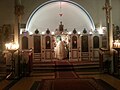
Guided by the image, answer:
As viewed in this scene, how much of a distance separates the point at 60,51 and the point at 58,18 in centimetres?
286

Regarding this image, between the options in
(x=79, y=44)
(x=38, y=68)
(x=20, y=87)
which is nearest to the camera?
(x=20, y=87)

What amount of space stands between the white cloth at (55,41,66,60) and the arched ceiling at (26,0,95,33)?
5.83 feet

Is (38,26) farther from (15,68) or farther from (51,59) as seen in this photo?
(15,68)

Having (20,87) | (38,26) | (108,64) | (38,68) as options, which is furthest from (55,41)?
(20,87)

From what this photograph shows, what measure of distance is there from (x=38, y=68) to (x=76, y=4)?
7345mm

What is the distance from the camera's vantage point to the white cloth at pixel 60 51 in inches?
851

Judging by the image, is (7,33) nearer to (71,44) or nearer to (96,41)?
(71,44)

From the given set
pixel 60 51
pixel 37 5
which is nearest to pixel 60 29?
pixel 60 51

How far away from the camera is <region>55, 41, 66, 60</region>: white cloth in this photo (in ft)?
70.9

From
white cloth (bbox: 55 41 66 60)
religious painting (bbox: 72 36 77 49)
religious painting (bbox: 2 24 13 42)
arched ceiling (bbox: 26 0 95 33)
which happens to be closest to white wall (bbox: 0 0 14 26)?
religious painting (bbox: 2 24 13 42)

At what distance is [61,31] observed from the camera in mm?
21641

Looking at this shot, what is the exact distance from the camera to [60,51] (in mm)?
21750

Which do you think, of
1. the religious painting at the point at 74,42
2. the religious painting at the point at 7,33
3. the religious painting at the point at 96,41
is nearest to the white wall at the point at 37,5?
the religious painting at the point at 7,33

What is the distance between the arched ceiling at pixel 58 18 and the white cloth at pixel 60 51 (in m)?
1.78
